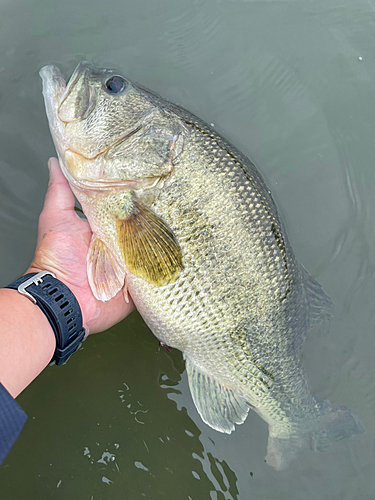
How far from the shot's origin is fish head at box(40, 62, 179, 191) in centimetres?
220

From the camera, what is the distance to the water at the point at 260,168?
8.83ft

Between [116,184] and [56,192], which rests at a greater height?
[116,184]

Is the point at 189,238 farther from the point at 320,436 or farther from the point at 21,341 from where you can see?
the point at 320,436

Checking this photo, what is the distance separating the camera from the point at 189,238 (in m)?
2.18

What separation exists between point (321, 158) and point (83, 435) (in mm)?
2936

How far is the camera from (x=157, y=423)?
9.15 ft

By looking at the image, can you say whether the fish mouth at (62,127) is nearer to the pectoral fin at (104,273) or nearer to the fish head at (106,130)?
the fish head at (106,130)

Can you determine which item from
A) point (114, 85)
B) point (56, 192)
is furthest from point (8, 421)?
point (114, 85)

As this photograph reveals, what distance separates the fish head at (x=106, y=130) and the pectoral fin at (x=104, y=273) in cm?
44

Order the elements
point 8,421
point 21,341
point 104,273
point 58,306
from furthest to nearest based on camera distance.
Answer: point 104,273
point 58,306
point 21,341
point 8,421

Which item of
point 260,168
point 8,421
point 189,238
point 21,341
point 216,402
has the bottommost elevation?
point 216,402

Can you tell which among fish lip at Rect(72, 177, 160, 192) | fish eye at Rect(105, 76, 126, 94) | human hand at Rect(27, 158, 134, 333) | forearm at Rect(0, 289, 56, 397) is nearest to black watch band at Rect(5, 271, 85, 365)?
forearm at Rect(0, 289, 56, 397)

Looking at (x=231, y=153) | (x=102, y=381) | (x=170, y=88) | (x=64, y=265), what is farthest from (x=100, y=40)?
(x=102, y=381)

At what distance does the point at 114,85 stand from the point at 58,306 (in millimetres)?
1417
